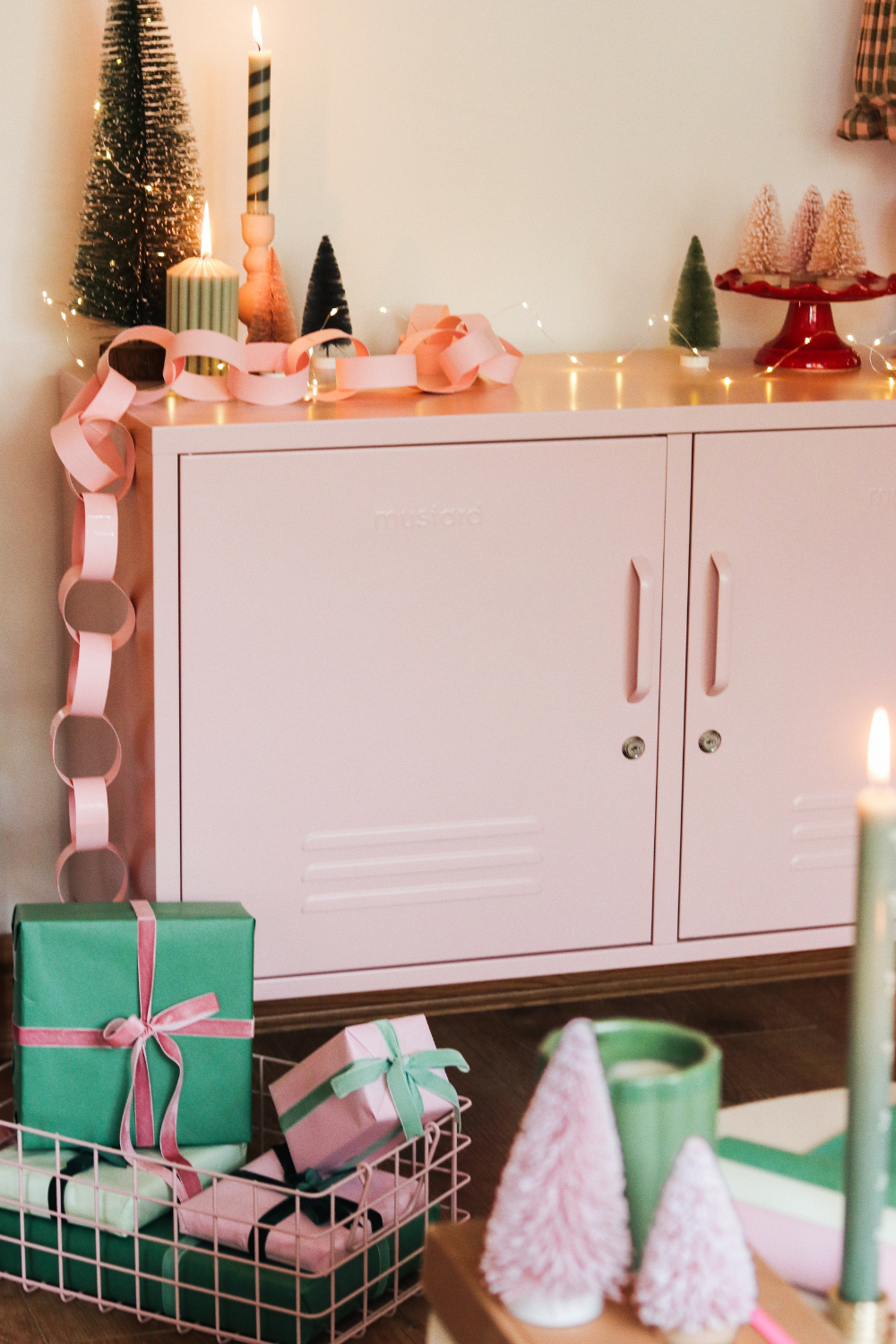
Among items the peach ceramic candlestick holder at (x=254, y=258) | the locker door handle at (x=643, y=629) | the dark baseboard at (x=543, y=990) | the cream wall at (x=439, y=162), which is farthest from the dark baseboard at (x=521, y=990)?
the peach ceramic candlestick holder at (x=254, y=258)

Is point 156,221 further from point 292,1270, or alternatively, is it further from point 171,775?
point 292,1270

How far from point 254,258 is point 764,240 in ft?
2.08

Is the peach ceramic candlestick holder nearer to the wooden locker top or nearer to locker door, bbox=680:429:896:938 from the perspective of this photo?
the wooden locker top

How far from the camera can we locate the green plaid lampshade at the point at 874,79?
1945 millimetres

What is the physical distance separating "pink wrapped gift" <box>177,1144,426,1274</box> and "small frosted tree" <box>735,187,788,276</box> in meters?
1.17

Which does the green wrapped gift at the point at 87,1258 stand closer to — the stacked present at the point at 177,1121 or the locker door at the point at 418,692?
the stacked present at the point at 177,1121

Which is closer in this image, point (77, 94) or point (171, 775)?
point (171, 775)

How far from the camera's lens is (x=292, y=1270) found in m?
1.32

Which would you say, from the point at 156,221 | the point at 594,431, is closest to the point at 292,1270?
the point at 594,431

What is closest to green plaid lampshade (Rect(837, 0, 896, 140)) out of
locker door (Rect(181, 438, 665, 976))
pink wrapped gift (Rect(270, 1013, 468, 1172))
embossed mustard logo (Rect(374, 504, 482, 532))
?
locker door (Rect(181, 438, 665, 976))

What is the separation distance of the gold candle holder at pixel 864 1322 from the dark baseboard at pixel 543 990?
1471 millimetres

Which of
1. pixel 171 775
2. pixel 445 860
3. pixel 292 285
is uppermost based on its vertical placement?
pixel 292 285

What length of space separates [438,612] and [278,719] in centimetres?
19

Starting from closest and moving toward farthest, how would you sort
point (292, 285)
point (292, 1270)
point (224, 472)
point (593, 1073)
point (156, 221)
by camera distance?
point (593, 1073)
point (292, 1270)
point (224, 472)
point (156, 221)
point (292, 285)
